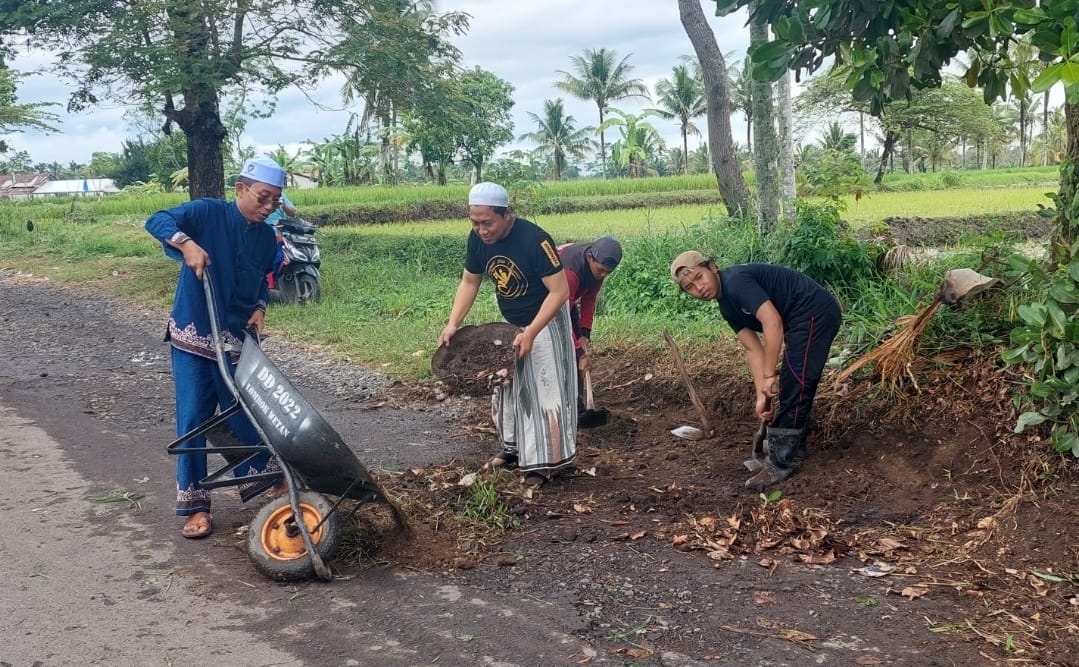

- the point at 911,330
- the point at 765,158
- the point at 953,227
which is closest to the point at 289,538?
the point at 911,330

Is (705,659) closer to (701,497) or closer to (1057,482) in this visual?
(701,497)

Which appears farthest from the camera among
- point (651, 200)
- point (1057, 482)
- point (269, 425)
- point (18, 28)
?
point (651, 200)

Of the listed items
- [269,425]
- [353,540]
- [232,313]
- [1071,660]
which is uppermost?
[232,313]

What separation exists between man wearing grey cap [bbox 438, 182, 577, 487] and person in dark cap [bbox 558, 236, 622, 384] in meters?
0.66

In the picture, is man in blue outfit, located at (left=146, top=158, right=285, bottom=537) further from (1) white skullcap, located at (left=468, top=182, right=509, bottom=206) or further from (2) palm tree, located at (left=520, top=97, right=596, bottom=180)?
(2) palm tree, located at (left=520, top=97, right=596, bottom=180)

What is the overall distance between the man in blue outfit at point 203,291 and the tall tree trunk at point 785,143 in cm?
731

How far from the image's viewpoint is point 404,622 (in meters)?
3.46

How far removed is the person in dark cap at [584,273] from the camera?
236 inches

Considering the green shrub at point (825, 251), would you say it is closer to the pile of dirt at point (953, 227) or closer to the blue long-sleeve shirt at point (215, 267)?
the pile of dirt at point (953, 227)

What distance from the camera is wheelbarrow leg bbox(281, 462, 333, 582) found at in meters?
3.74

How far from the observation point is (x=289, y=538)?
152 inches

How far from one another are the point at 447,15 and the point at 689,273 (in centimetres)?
1163

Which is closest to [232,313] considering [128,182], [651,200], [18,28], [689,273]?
[689,273]

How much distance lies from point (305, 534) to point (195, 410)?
1.07 m
